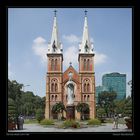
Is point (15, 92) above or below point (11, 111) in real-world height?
above

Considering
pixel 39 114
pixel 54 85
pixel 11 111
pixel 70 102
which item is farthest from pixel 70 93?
pixel 11 111

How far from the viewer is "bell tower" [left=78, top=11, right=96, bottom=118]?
771cm

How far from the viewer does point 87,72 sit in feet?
25.7

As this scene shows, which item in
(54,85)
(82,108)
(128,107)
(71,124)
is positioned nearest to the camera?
(128,107)

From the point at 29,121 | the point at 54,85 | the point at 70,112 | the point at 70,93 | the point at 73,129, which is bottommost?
the point at 73,129

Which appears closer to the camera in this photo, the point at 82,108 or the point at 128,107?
the point at 128,107

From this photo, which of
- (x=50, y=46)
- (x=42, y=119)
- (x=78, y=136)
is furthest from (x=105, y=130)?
(x=50, y=46)

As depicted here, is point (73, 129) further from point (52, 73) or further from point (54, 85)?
point (52, 73)

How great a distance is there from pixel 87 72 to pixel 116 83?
425 mm

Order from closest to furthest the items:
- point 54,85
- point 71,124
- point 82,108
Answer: point 71,124 → point 82,108 → point 54,85

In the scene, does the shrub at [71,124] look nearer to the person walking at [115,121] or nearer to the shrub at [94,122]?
the shrub at [94,122]

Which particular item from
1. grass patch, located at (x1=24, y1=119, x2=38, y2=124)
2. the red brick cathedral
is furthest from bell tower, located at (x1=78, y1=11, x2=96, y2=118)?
grass patch, located at (x1=24, y1=119, x2=38, y2=124)
